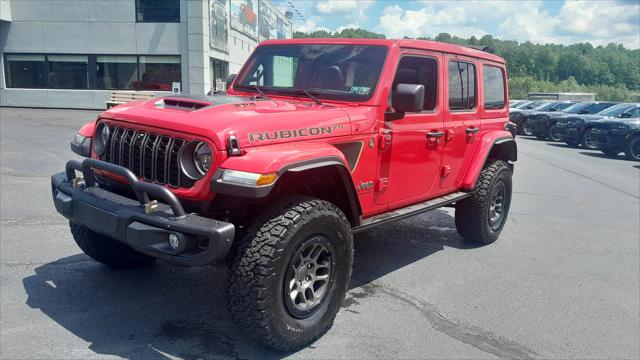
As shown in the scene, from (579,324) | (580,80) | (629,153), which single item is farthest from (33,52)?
(580,80)

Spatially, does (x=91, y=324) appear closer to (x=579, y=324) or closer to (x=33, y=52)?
(x=579, y=324)

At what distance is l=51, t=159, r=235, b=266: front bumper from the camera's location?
9.78ft

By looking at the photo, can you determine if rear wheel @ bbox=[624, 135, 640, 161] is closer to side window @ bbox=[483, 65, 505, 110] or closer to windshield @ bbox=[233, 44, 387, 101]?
side window @ bbox=[483, 65, 505, 110]

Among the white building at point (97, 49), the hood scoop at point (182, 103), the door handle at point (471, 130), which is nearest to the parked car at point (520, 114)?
the white building at point (97, 49)

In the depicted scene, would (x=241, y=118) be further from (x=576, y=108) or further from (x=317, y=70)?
(x=576, y=108)

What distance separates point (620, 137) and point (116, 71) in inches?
872

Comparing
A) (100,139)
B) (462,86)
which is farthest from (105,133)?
(462,86)

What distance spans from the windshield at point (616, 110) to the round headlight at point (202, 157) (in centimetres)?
1798

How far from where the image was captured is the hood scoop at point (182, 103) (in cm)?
369

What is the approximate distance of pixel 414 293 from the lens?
454 centimetres

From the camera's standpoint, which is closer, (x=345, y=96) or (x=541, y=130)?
(x=345, y=96)

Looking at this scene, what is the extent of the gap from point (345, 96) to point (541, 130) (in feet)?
65.5

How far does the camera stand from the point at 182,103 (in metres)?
3.79

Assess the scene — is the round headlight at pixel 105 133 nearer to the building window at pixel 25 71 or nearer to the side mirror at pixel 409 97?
the side mirror at pixel 409 97
